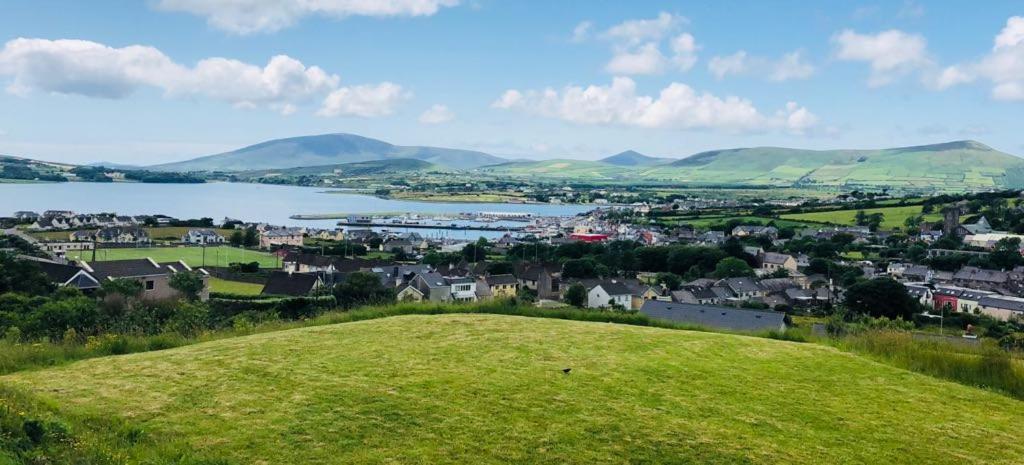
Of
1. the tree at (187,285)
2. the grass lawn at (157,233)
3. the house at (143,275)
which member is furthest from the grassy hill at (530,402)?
the grass lawn at (157,233)

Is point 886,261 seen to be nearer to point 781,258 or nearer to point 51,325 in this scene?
point 781,258

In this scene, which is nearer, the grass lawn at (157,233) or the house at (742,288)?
the house at (742,288)

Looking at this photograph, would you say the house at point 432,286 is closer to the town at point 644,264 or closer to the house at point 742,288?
the town at point 644,264

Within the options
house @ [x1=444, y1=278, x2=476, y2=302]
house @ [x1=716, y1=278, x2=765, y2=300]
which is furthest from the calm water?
house @ [x1=444, y1=278, x2=476, y2=302]

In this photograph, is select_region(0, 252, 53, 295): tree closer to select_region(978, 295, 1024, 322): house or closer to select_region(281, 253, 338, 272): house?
select_region(281, 253, 338, 272): house

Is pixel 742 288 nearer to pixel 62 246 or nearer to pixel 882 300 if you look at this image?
pixel 882 300
